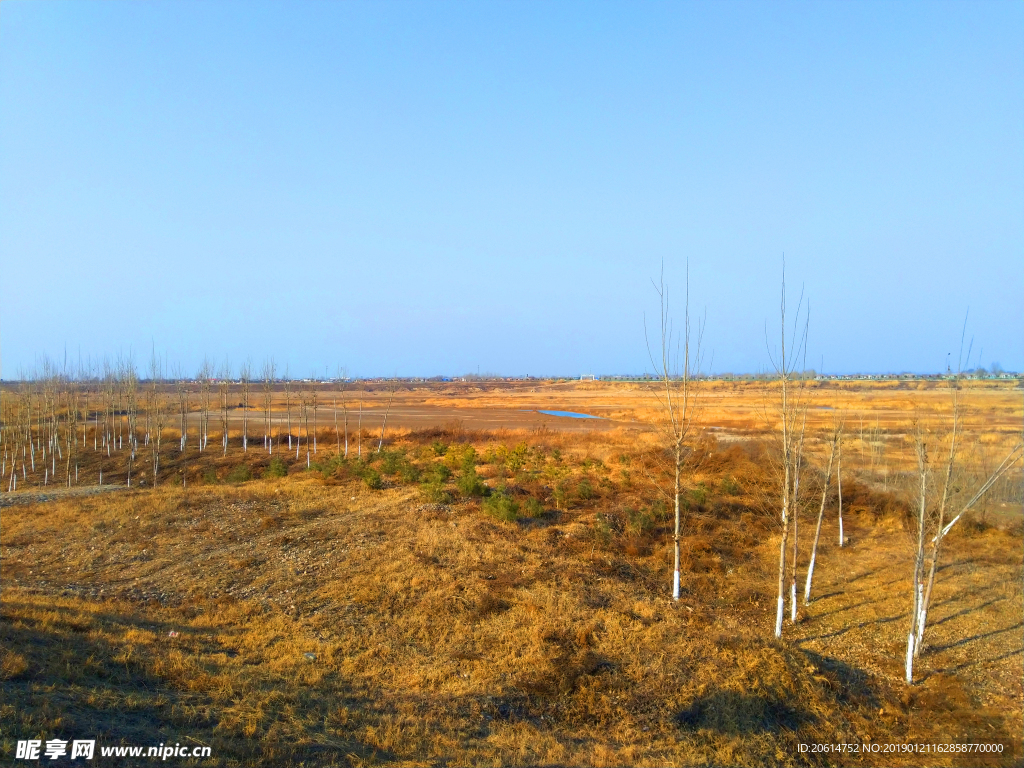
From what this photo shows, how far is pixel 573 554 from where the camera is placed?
47.2ft

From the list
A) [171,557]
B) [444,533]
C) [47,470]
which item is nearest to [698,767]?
[444,533]

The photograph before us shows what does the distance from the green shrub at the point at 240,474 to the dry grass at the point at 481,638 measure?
6497 mm

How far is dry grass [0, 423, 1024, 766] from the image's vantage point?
21.3 ft

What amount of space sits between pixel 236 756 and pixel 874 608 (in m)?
11.9

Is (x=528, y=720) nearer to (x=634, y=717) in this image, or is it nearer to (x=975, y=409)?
(x=634, y=717)

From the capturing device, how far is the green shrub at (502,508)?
16.5 metres

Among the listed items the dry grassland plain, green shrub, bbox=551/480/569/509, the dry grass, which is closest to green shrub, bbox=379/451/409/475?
the dry grassland plain

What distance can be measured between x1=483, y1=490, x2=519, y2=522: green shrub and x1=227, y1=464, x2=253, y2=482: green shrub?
44.4 ft

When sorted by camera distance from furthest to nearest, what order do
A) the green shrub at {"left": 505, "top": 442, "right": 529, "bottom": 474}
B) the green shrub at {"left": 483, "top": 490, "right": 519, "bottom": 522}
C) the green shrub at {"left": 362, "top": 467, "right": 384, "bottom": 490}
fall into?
the green shrub at {"left": 505, "top": 442, "right": 529, "bottom": 474}
the green shrub at {"left": 362, "top": 467, "right": 384, "bottom": 490}
the green shrub at {"left": 483, "top": 490, "right": 519, "bottom": 522}

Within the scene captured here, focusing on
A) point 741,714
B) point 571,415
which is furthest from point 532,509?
point 571,415

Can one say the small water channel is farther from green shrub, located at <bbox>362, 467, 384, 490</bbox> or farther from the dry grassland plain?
green shrub, located at <bbox>362, 467, 384, 490</bbox>

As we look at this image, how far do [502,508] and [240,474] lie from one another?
1452 cm

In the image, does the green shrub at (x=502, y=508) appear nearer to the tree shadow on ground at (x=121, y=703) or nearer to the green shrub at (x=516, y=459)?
the green shrub at (x=516, y=459)

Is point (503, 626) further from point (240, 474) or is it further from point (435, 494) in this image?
point (240, 474)
